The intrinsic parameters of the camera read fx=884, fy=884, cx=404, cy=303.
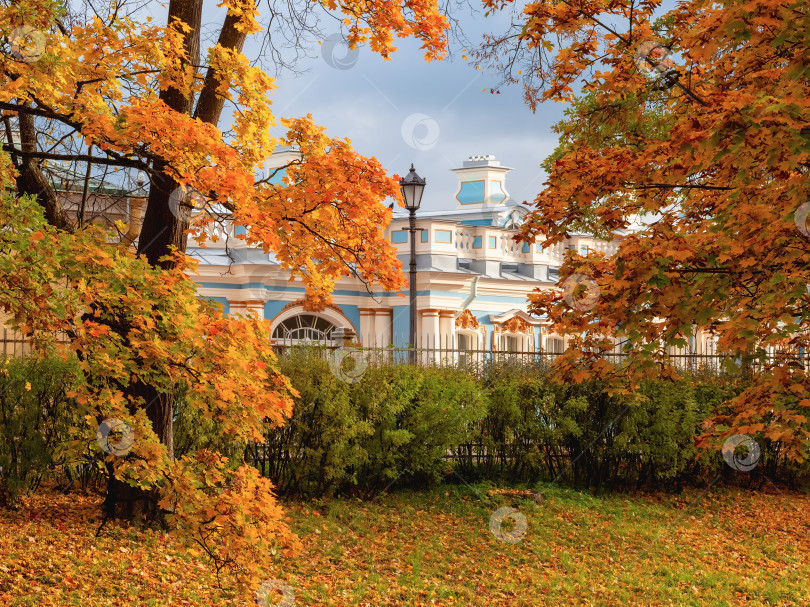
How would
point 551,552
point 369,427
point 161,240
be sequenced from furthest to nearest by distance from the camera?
1. point 369,427
2. point 551,552
3. point 161,240

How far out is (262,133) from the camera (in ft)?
27.1

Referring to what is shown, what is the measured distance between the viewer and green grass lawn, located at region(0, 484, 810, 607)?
7.41 m

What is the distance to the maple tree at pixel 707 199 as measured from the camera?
4840mm

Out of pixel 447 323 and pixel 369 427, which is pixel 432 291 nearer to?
pixel 447 323

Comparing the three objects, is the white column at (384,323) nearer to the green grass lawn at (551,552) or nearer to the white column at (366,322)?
the white column at (366,322)

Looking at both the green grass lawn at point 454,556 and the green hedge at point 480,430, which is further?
the green hedge at point 480,430

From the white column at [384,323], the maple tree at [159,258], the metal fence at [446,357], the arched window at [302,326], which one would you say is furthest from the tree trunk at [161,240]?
the white column at [384,323]

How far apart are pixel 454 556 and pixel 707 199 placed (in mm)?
4580

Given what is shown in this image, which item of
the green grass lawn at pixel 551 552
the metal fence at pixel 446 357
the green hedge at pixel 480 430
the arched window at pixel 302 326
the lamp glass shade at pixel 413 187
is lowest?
the green grass lawn at pixel 551 552

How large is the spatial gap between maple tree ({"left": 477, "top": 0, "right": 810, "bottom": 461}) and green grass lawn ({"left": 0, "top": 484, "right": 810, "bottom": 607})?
9.07 feet

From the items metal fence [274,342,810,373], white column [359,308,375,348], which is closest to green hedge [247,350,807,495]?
metal fence [274,342,810,373]

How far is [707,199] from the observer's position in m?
7.16

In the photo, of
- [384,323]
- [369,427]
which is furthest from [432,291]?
[369,427]

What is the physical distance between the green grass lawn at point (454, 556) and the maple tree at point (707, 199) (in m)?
2.76
